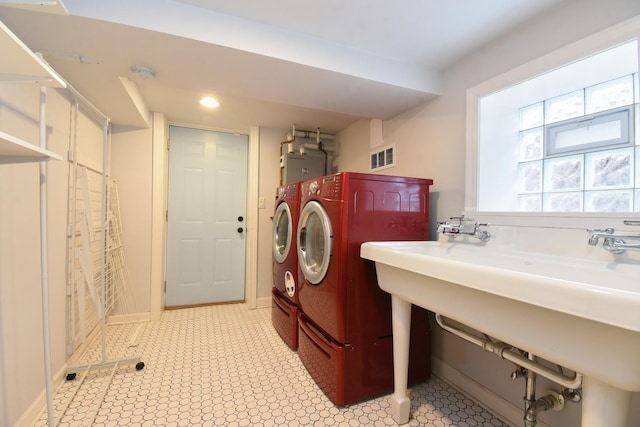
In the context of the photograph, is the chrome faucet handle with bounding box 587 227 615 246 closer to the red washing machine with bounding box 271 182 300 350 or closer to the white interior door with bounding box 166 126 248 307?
the red washing machine with bounding box 271 182 300 350

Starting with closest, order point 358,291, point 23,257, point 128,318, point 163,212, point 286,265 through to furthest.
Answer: point 23,257
point 358,291
point 286,265
point 128,318
point 163,212

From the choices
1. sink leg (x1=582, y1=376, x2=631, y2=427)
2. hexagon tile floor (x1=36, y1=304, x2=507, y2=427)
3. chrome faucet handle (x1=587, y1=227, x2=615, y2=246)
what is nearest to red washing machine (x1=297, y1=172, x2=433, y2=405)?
hexagon tile floor (x1=36, y1=304, x2=507, y2=427)

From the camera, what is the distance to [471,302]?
941 millimetres

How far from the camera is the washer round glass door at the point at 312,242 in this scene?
168 centimetres

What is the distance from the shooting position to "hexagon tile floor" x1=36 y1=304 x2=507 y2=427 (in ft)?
4.63

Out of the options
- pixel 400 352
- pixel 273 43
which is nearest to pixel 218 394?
pixel 400 352

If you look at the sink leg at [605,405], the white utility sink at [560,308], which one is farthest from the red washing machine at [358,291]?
the sink leg at [605,405]

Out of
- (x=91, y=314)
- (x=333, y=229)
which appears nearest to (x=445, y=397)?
(x=333, y=229)

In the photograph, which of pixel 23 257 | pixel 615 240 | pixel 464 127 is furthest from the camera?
pixel 464 127

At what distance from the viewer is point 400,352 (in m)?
1.39

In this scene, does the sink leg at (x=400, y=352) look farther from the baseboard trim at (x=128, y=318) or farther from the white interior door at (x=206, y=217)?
the baseboard trim at (x=128, y=318)

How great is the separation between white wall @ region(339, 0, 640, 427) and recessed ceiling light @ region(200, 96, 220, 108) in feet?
4.98

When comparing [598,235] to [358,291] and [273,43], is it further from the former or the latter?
[273,43]

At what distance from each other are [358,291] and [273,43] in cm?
141
